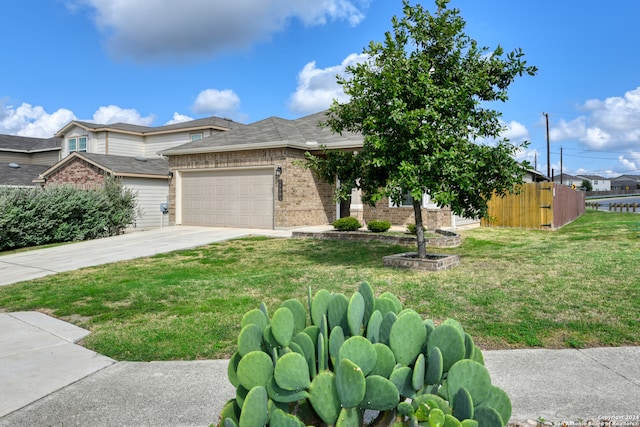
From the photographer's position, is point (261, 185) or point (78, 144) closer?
point (261, 185)

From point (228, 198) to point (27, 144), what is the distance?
23.9 m

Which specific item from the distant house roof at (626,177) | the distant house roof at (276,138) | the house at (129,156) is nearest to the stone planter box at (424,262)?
the distant house roof at (276,138)

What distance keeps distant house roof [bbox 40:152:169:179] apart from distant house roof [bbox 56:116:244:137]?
4221mm

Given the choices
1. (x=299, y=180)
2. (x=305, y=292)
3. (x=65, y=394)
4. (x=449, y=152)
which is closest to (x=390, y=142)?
(x=449, y=152)

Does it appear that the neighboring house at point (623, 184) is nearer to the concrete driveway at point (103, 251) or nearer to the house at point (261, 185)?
the house at point (261, 185)

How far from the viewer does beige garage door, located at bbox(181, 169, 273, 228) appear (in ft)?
60.6

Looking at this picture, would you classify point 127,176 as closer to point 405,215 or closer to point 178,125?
point 178,125

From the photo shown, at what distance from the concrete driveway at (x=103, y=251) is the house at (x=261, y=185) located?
1.22 metres

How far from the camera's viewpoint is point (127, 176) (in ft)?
70.3

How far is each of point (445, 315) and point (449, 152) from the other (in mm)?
3717

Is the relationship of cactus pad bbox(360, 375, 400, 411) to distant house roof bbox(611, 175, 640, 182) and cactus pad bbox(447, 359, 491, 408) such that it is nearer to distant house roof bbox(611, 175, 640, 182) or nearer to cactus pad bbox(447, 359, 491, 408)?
cactus pad bbox(447, 359, 491, 408)

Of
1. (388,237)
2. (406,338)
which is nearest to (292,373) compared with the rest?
(406,338)

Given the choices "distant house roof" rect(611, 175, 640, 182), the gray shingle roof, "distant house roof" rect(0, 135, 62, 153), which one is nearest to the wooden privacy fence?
the gray shingle roof

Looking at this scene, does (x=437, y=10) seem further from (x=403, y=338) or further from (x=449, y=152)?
(x=403, y=338)
